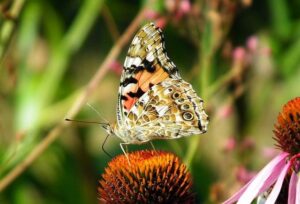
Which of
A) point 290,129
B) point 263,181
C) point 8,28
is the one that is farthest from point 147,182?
point 8,28

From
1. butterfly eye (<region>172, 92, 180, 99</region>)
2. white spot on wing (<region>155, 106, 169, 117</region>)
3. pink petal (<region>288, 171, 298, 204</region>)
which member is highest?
butterfly eye (<region>172, 92, 180, 99</region>)

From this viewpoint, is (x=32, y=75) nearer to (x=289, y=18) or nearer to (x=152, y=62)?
(x=289, y=18)

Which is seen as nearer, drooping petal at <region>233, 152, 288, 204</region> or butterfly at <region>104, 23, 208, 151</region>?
drooping petal at <region>233, 152, 288, 204</region>

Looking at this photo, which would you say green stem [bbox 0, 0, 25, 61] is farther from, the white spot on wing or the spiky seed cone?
the spiky seed cone

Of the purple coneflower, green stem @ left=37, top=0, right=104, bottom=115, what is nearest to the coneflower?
the purple coneflower

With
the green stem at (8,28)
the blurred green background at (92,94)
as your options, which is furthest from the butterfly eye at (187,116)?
the green stem at (8,28)

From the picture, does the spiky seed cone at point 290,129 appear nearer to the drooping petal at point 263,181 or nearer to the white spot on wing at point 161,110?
the drooping petal at point 263,181

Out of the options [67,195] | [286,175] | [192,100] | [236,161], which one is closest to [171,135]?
[192,100]
